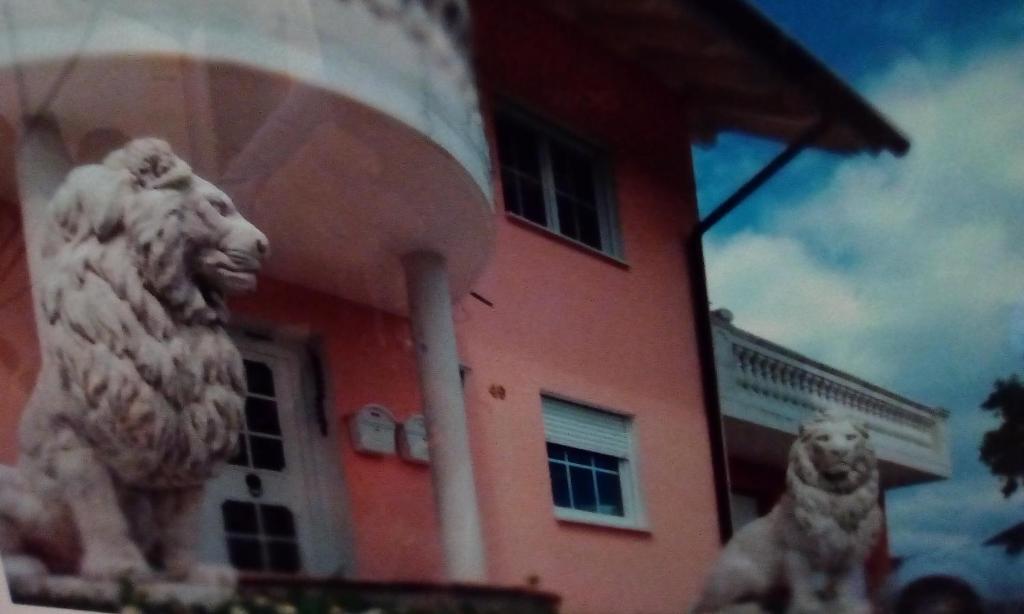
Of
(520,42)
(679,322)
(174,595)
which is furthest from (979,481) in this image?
(174,595)

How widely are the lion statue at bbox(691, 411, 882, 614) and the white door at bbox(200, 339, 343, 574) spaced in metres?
0.55

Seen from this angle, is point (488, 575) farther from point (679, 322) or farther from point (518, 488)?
point (679, 322)

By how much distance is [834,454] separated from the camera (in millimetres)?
1756

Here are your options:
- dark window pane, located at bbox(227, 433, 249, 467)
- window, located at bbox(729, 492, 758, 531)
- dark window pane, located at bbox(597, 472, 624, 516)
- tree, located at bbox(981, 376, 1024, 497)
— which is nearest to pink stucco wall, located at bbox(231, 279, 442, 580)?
dark window pane, located at bbox(227, 433, 249, 467)

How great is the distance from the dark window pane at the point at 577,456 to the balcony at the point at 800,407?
22cm

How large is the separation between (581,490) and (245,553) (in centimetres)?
38

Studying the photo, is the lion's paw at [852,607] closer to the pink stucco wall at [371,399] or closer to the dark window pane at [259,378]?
the pink stucco wall at [371,399]

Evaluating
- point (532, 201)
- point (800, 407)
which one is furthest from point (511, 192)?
point (800, 407)

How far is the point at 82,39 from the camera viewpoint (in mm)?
1490

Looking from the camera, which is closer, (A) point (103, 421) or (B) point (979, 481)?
(A) point (103, 421)

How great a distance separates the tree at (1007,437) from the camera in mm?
1782

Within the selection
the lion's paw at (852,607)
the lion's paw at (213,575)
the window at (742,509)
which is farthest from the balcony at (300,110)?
the lion's paw at (852,607)

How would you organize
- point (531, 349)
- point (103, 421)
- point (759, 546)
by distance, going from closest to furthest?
point (103, 421) < point (531, 349) < point (759, 546)

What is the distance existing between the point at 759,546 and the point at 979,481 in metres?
0.32
